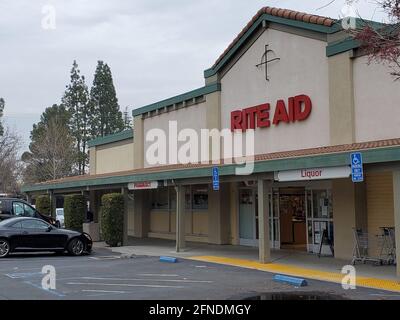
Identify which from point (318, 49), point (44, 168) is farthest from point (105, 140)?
point (44, 168)

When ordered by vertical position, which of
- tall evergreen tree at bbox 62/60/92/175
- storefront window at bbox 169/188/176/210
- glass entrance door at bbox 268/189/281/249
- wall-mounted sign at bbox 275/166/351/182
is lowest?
glass entrance door at bbox 268/189/281/249

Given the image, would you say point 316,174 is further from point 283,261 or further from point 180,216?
A: point 180,216

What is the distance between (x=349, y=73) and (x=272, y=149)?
14.2 ft

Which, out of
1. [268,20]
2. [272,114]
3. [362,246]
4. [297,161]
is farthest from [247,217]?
[297,161]

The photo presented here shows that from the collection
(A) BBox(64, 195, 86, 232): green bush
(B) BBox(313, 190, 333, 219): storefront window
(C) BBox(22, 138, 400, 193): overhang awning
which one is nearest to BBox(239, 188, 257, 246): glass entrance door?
(B) BBox(313, 190, 333, 219): storefront window

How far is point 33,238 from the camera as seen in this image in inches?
738

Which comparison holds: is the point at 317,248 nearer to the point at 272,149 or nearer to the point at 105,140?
the point at 272,149

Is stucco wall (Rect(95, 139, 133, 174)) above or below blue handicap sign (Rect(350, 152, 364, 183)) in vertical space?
above

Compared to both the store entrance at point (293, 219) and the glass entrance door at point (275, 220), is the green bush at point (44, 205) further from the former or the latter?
the store entrance at point (293, 219)

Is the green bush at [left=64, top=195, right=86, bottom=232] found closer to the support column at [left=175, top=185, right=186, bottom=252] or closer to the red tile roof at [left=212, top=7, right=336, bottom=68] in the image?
the support column at [left=175, top=185, right=186, bottom=252]

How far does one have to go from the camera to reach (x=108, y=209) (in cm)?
2294

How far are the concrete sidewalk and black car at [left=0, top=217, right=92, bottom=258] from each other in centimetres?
206

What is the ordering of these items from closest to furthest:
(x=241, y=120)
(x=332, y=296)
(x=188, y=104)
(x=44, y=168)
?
(x=332, y=296) < (x=241, y=120) < (x=188, y=104) < (x=44, y=168)

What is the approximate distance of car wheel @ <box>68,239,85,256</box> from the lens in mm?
19389
